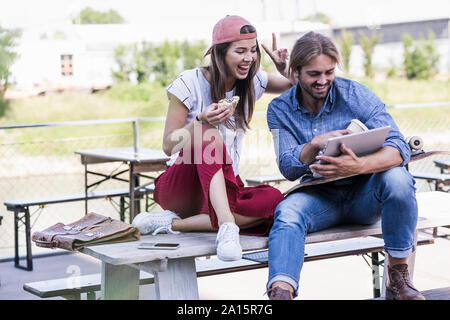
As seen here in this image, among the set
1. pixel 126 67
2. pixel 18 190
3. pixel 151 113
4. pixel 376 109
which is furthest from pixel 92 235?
pixel 126 67

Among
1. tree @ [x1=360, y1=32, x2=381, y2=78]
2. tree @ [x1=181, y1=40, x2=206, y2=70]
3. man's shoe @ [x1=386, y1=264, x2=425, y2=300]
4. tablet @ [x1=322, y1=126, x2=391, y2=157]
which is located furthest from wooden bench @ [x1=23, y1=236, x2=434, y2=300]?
tree @ [x1=360, y1=32, x2=381, y2=78]

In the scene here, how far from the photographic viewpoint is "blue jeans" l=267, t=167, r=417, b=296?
2340 millimetres

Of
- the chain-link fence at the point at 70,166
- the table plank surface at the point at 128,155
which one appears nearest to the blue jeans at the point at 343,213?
the table plank surface at the point at 128,155

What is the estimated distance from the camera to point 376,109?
2701 mm

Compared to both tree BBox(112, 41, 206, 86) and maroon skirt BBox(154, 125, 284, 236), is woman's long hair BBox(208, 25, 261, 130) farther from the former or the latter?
tree BBox(112, 41, 206, 86)

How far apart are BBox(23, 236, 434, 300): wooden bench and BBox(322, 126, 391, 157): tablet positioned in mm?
877

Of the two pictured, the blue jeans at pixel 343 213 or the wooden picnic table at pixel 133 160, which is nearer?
the blue jeans at pixel 343 213

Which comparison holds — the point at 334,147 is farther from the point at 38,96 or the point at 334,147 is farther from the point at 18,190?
the point at 38,96

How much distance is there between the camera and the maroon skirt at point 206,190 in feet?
8.25

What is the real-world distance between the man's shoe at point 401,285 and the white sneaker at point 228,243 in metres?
0.59

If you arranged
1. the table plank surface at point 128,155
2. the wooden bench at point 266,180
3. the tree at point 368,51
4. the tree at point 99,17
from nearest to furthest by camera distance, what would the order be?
1. the table plank surface at point 128,155
2. the wooden bench at point 266,180
3. the tree at point 368,51
4. the tree at point 99,17

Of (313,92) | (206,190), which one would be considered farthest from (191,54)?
(206,190)

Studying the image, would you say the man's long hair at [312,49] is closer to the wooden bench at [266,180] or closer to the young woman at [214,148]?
the young woman at [214,148]
